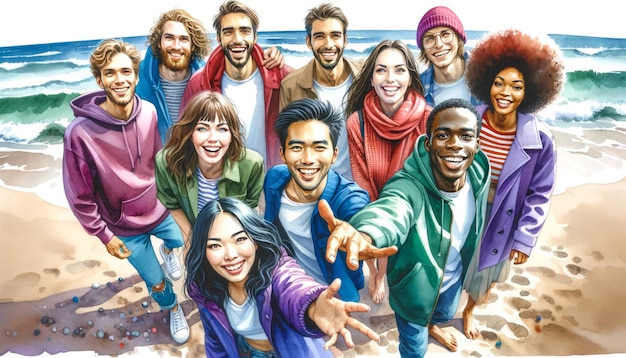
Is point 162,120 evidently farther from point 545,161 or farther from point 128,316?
point 545,161

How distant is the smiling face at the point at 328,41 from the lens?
7.84 feet

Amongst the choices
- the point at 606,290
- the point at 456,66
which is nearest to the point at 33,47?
the point at 456,66

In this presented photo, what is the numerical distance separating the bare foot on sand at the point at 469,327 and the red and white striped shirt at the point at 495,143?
0.78m

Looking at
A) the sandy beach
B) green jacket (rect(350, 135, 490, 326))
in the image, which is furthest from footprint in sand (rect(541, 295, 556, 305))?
green jacket (rect(350, 135, 490, 326))

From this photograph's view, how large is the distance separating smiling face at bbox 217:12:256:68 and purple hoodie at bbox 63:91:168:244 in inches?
18.3

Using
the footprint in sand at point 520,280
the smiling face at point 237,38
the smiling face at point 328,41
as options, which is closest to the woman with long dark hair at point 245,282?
the smiling face at point 237,38

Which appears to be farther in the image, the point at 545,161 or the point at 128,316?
the point at 128,316

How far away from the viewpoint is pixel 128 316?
2639 mm

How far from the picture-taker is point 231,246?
2342 mm

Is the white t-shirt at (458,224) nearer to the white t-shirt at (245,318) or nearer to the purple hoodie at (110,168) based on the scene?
the white t-shirt at (245,318)

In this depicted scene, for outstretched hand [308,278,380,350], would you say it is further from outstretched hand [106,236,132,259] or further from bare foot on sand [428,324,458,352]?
outstretched hand [106,236,132,259]

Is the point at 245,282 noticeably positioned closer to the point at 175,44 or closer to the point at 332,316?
the point at 332,316

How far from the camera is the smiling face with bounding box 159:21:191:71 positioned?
7.85 feet

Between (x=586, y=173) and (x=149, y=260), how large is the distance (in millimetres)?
2289
